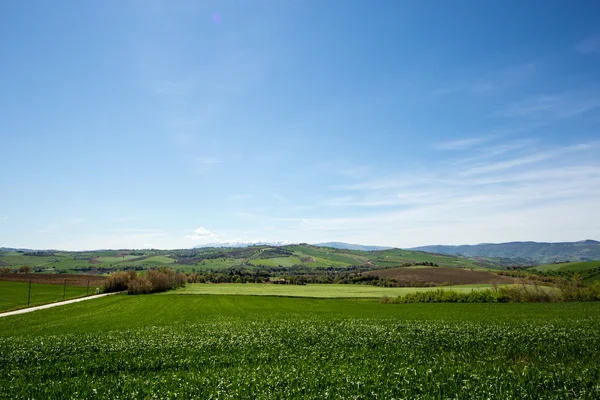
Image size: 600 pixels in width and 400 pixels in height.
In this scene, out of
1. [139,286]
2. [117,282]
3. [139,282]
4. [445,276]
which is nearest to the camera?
[139,286]

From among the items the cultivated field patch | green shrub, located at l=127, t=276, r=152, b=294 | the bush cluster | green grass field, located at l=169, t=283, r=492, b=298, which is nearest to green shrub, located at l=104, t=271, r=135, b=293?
the bush cluster

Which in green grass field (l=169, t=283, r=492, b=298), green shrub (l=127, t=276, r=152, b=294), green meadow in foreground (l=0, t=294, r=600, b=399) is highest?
green meadow in foreground (l=0, t=294, r=600, b=399)

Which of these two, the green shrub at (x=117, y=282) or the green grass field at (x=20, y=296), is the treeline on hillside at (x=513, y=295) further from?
the green shrub at (x=117, y=282)

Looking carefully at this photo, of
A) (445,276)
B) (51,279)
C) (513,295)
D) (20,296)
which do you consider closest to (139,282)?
(20,296)

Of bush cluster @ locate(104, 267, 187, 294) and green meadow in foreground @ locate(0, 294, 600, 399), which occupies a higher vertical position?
green meadow in foreground @ locate(0, 294, 600, 399)

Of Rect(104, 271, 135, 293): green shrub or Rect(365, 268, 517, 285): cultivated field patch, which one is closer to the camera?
Rect(104, 271, 135, 293): green shrub

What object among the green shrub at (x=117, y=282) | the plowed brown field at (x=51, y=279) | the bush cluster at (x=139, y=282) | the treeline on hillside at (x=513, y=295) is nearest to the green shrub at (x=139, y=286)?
the bush cluster at (x=139, y=282)

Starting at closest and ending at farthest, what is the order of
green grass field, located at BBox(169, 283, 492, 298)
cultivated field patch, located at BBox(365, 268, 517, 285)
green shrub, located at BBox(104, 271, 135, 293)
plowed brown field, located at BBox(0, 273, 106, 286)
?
green grass field, located at BBox(169, 283, 492, 298) < green shrub, located at BBox(104, 271, 135, 293) < cultivated field patch, located at BBox(365, 268, 517, 285) < plowed brown field, located at BBox(0, 273, 106, 286)

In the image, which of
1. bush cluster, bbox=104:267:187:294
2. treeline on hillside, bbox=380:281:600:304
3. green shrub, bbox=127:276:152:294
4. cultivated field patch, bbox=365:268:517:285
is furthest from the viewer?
cultivated field patch, bbox=365:268:517:285

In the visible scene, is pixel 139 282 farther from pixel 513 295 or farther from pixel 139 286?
pixel 513 295

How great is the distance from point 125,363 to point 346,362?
13.2 metres

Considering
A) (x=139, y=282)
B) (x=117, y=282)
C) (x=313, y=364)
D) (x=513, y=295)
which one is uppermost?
(x=313, y=364)

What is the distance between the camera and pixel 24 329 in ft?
124

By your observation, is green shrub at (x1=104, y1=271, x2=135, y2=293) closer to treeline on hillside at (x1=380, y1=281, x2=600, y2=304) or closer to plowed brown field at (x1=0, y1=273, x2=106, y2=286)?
plowed brown field at (x1=0, y1=273, x2=106, y2=286)
